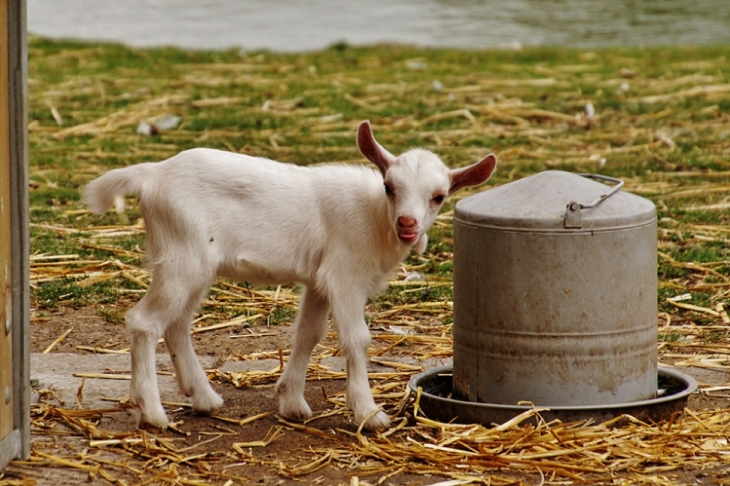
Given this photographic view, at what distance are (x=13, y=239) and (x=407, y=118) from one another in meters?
7.47

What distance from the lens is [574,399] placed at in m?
5.09

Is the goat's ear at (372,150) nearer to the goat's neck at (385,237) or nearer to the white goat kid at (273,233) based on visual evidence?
the white goat kid at (273,233)

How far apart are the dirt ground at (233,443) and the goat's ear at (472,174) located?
3.41ft

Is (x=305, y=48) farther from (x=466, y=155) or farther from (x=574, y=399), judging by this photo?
(x=574, y=399)

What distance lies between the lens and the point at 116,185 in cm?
527

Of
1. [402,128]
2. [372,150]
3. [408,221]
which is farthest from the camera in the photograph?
[402,128]

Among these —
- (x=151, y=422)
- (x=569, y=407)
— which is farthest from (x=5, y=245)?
(x=569, y=407)

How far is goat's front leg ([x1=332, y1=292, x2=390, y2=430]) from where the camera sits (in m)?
5.21

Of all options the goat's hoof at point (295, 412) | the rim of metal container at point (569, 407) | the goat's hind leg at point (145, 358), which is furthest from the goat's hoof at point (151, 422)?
the rim of metal container at point (569, 407)

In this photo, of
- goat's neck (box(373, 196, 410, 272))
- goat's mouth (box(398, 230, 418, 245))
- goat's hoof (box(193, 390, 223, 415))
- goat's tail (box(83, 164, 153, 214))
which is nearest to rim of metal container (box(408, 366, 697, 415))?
goat's neck (box(373, 196, 410, 272))

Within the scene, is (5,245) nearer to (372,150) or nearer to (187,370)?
(187,370)

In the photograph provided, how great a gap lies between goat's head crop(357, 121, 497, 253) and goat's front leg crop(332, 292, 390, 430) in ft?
1.27

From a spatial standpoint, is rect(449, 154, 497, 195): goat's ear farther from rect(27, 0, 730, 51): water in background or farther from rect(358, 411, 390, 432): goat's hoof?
Result: rect(27, 0, 730, 51): water in background

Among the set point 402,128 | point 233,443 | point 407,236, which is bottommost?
point 233,443
